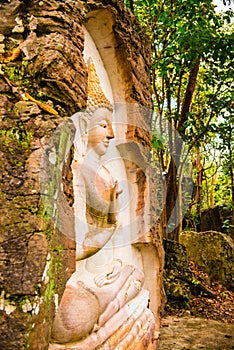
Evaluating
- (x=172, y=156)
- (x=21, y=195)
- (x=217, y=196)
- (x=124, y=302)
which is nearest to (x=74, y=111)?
(x=21, y=195)

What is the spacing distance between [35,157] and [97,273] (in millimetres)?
896

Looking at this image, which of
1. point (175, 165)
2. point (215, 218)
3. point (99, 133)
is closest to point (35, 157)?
point (99, 133)

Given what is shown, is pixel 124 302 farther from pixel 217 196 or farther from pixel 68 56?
pixel 217 196

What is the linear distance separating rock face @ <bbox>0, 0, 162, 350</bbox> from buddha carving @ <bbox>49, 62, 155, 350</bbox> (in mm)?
240

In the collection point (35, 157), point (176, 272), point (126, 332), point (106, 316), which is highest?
point (35, 157)

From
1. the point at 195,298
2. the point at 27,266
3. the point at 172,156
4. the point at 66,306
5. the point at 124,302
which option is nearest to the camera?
the point at 27,266

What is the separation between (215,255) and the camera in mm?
6746

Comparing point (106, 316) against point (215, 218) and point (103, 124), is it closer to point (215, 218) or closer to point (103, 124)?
point (103, 124)

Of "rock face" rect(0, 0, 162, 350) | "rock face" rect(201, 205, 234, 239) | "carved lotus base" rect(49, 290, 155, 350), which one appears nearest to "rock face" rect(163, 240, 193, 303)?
"carved lotus base" rect(49, 290, 155, 350)

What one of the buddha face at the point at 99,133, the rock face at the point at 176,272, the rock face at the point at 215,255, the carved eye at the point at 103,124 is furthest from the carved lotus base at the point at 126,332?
the rock face at the point at 215,255

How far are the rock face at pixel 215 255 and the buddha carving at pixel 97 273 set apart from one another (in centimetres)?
443

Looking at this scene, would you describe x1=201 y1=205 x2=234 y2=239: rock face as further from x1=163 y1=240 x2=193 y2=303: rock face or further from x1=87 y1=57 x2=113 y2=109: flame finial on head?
x1=87 y1=57 x2=113 y2=109: flame finial on head

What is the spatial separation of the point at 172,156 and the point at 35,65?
474cm

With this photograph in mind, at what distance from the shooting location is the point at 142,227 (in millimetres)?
2746
